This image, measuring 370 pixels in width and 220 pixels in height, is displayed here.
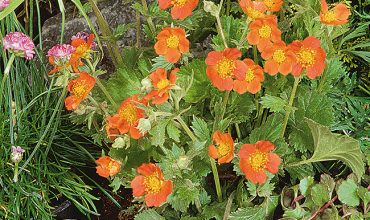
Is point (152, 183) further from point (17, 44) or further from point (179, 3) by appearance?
point (17, 44)

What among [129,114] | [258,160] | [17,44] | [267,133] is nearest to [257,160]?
[258,160]

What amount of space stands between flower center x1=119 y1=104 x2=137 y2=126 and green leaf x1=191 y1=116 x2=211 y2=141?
0.12 metres

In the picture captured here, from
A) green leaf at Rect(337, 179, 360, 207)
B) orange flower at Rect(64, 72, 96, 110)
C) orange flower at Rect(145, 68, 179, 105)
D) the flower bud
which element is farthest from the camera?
the flower bud

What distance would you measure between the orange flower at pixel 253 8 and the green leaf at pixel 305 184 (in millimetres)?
340

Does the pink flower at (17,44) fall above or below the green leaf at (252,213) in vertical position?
above

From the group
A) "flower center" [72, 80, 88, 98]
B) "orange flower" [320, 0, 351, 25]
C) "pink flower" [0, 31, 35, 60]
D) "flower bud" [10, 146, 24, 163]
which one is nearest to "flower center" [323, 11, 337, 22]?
"orange flower" [320, 0, 351, 25]

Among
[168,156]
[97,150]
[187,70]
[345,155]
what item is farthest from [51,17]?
[345,155]

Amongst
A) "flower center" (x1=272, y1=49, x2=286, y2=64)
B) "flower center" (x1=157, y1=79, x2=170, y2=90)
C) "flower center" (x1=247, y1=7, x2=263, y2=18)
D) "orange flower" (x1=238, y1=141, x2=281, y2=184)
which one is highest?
"flower center" (x1=247, y1=7, x2=263, y2=18)

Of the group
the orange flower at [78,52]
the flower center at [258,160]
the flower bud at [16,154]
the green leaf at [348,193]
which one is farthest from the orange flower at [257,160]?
the flower bud at [16,154]

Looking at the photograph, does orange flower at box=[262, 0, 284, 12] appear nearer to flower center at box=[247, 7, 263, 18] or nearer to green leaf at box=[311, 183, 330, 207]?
flower center at box=[247, 7, 263, 18]

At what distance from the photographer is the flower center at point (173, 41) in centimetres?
112

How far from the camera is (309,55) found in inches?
43.3

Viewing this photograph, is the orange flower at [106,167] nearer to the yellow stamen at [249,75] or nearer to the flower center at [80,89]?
the flower center at [80,89]

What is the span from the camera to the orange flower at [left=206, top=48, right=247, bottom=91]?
3.55 ft
